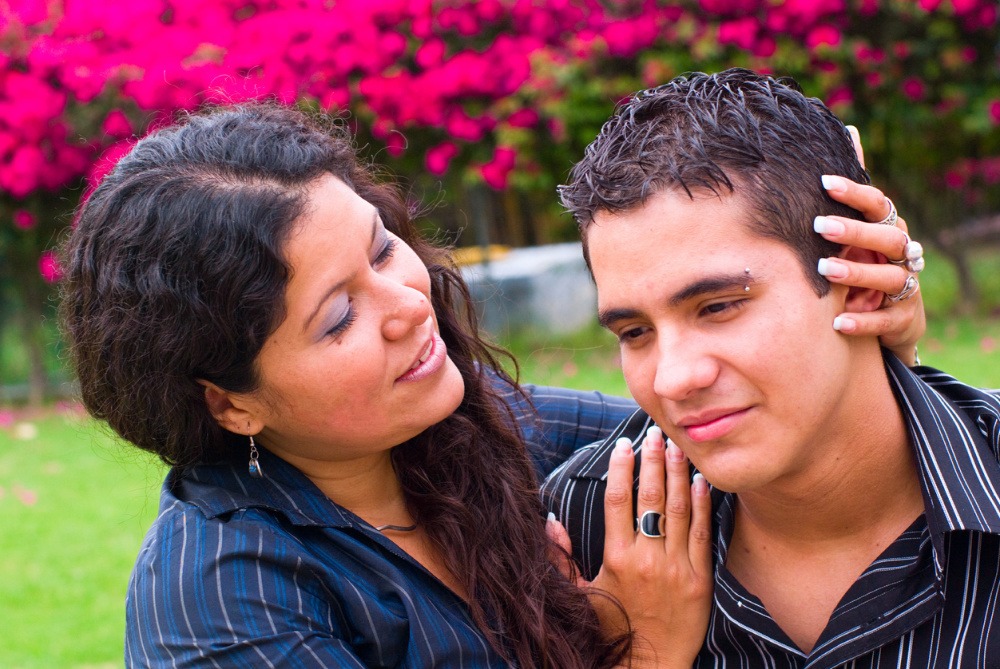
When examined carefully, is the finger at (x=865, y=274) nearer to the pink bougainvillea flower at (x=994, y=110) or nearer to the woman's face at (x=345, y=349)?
the woman's face at (x=345, y=349)

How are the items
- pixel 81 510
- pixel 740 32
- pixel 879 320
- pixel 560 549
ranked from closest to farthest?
pixel 879 320 < pixel 560 549 < pixel 81 510 < pixel 740 32

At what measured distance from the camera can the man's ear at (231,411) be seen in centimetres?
244

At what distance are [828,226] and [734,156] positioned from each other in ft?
0.76

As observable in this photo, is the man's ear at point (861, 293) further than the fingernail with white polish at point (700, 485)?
No

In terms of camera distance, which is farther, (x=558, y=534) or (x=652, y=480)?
(x=558, y=534)

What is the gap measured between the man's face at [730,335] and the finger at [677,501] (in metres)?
0.30

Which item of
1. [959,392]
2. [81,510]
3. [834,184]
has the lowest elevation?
[81,510]

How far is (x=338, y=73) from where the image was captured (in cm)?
768

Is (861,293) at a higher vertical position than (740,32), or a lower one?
higher

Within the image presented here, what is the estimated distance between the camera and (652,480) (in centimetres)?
254

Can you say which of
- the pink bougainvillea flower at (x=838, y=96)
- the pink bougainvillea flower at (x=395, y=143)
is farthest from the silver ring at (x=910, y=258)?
the pink bougainvillea flower at (x=395, y=143)

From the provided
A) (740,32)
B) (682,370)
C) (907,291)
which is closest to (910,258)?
(907,291)

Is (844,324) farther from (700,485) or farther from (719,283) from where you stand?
(700,485)

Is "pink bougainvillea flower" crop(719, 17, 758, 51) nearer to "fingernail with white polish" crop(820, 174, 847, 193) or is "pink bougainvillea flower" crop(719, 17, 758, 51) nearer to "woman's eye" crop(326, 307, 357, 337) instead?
"fingernail with white polish" crop(820, 174, 847, 193)
